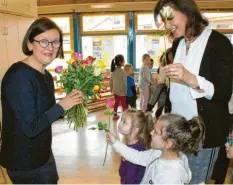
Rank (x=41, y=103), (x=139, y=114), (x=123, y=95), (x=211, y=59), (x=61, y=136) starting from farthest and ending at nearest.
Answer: (x=123, y=95) < (x=61, y=136) < (x=139, y=114) < (x=41, y=103) < (x=211, y=59)

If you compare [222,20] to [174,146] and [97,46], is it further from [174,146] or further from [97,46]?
[174,146]

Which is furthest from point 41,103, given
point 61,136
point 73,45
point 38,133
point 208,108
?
point 73,45

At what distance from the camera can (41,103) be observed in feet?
4.80

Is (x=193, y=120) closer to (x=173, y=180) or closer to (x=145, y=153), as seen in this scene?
(x=173, y=180)

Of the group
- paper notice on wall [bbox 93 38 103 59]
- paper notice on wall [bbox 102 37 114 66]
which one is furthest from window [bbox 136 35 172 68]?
paper notice on wall [bbox 93 38 103 59]

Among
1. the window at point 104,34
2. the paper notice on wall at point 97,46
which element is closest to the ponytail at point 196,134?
the window at point 104,34

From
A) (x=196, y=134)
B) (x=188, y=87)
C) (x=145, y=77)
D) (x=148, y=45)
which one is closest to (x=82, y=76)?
(x=188, y=87)

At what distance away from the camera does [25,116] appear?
1.35 metres

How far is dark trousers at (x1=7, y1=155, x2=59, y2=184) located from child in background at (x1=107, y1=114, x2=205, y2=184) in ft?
1.86

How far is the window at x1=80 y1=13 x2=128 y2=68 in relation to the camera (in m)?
9.72

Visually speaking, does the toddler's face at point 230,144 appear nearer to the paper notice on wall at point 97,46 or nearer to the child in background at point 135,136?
the child in background at point 135,136

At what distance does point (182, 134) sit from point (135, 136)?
62 centimetres

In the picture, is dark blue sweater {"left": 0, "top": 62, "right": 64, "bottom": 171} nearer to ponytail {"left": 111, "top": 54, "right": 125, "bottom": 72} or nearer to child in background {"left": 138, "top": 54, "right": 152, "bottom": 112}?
ponytail {"left": 111, "top": 54, "right": 125, "bottom": 72}

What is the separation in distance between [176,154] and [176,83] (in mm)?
395
